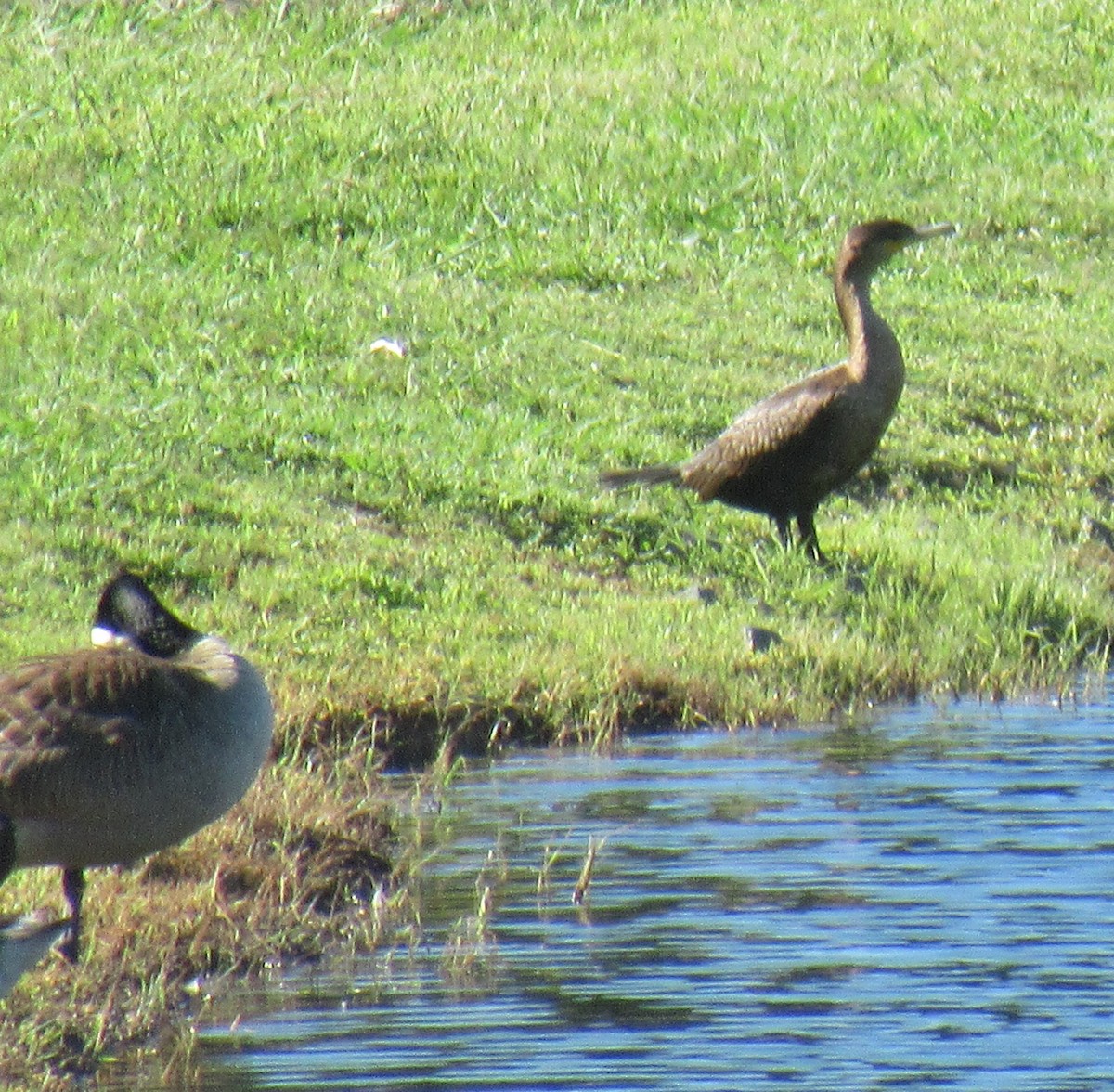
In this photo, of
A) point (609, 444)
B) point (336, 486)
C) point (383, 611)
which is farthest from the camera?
point (609, 444)

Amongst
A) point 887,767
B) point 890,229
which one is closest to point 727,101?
point 890,229

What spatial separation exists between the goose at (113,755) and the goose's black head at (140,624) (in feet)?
1.76

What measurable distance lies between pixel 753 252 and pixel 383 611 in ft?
22.4

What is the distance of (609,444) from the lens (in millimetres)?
12438

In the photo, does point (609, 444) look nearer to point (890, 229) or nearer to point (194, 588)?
point (890, 229)

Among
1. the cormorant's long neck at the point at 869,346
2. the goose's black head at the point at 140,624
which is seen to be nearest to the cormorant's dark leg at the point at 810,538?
Result: the cormorant's long neck at the point at 869,346

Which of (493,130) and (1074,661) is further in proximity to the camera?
(493,130)

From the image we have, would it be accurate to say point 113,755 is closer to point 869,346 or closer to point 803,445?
point 803,445

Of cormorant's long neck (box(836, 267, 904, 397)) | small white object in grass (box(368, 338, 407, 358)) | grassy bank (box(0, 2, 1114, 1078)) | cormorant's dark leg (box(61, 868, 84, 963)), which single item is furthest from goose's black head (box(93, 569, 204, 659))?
small white object in grass (box(368, 338, 407, 358))

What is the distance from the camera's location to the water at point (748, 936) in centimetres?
559

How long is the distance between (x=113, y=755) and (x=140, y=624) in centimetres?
96

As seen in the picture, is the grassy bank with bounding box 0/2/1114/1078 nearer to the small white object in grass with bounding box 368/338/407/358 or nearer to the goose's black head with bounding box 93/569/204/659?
the small white object in grass with bounding box 368/338/407/358

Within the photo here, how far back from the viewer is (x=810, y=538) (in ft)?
36.6

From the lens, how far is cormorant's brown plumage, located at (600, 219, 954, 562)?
36.6ft
